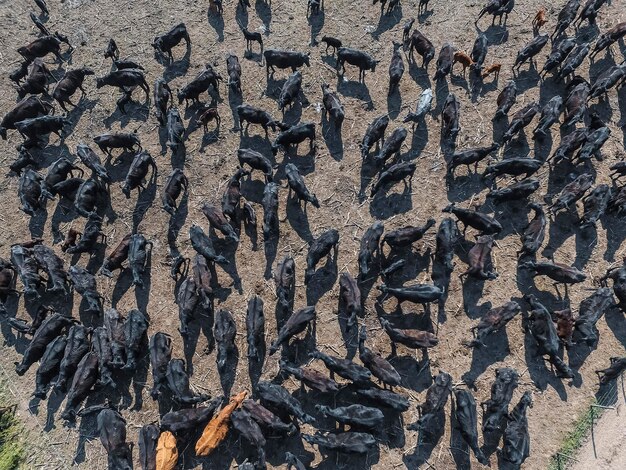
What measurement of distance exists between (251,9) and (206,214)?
7.60 meters

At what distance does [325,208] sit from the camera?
36.6 ft

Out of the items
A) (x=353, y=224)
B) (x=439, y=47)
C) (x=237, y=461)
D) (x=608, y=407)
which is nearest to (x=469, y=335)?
(x=608, y=407)

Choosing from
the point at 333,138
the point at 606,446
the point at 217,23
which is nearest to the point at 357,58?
the point at 333,138

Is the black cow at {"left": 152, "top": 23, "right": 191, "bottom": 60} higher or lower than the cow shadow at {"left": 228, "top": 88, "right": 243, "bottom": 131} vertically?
higher

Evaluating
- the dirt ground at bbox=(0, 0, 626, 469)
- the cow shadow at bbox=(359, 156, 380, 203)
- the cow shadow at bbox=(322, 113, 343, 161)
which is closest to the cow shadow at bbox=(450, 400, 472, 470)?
the dirt ground at bbox=(0, 0, 626, 469)

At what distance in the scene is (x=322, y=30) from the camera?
45.5ft

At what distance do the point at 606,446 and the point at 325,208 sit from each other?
739cm

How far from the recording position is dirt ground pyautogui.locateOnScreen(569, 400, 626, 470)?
8.44 m

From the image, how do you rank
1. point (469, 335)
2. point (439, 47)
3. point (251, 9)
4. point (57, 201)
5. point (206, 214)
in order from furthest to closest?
point (251, 9), point (439, 47), point (57, 201), point (206, 214), point (469, 335)

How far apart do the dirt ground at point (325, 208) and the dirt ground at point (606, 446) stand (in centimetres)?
45

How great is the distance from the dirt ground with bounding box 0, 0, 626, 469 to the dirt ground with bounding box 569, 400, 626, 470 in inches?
17.7

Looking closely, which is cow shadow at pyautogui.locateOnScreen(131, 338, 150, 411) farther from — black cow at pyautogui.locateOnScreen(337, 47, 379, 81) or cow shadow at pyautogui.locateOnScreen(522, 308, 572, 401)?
black cow at pyautogui.locateOnScreen(337, 47, 379, 81)

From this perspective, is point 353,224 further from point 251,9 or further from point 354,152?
point 251,9

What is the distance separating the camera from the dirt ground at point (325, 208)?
909 cm
